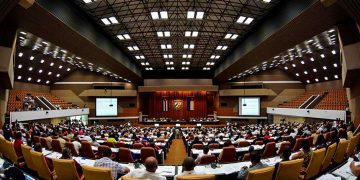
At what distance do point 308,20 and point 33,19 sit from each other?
→ 12180mm

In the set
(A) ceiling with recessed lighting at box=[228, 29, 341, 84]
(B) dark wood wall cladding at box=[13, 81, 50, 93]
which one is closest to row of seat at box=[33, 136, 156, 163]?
(A) ceiling with recessed lighting at box=[228, 29, 341, 84]

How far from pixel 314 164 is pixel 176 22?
13.9m

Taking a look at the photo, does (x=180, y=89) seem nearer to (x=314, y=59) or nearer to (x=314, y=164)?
(x=314, y=59)

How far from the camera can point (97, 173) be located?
196 inches

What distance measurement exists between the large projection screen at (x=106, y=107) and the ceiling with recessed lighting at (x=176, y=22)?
682 inches

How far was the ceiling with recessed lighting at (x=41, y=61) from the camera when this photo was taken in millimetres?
21516

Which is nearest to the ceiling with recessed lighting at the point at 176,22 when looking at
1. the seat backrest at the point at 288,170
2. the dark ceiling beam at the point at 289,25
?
the dark ceiling beam at the point at 289,25

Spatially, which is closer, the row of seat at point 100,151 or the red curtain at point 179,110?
the row of seat at point 100,151

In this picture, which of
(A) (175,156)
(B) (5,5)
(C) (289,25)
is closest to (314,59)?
(C) (289,25)

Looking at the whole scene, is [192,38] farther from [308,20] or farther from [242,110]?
[242,110]

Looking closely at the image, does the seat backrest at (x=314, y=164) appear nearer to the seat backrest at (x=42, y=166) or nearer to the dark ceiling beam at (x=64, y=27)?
the seat backrest at (x=42, y=166)

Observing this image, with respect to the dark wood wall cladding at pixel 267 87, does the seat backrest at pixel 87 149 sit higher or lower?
lower

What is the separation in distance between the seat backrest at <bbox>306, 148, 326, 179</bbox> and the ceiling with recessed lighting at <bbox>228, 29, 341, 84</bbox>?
15.0 metres

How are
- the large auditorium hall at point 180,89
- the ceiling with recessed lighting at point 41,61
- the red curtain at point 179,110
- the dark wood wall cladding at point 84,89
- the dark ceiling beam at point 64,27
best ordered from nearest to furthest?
the large auditorium hall at point 180,89
the dark ceiling beam at point 64,27
the ceiling with recessed lighting at point 41,61
the dark wood wall cladding at point 84,89
the red curtain at point 179,110
